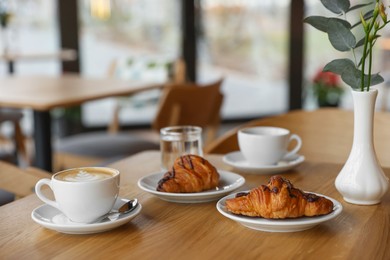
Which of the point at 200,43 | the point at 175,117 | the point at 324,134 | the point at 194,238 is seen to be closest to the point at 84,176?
the point at 194,238

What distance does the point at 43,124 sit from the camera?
315cm

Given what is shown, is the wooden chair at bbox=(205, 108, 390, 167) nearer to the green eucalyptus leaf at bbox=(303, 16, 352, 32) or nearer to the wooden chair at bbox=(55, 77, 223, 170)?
the green eucalyptus leaf at bbox=(303, 16, 352, 32)

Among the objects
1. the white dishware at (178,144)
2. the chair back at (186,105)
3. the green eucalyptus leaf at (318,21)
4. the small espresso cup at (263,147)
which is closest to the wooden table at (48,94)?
the chair back at (186,105)

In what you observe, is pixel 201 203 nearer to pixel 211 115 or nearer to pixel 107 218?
pixel 107 218

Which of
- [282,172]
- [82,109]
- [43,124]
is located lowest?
[82,109]

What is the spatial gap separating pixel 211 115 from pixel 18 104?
1.25m

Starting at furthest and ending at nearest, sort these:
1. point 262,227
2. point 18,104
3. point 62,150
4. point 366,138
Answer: point 62,150
point 18,104
point 366,138
point 262,227

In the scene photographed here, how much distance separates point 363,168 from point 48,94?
218cm

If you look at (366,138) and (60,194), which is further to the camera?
(366,138)

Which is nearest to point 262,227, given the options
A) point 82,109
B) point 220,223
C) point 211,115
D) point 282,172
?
point 220,223

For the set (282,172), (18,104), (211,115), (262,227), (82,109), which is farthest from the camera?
(82,109)

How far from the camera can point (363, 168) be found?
1116 millimetres

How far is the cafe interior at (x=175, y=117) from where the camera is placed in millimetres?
950

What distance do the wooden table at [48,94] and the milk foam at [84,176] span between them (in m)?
1.79
